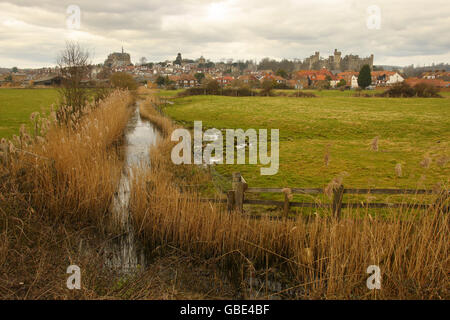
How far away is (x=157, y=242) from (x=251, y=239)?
194 centimetres

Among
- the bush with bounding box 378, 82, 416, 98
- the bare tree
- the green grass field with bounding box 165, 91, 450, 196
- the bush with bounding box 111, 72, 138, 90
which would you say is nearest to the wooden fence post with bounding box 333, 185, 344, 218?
the green grass field with bounding box 165, 91, 450, 196

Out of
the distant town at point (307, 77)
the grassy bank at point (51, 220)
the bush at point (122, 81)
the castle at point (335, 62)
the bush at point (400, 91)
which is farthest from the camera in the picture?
the castle at point (335, 62)

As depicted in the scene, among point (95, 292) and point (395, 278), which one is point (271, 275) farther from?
point (95, 292)

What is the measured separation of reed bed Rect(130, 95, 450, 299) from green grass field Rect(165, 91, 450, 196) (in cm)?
78

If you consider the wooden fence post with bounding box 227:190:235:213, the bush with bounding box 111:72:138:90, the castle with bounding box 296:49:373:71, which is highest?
the castle with bounding box 296:49:373:71
